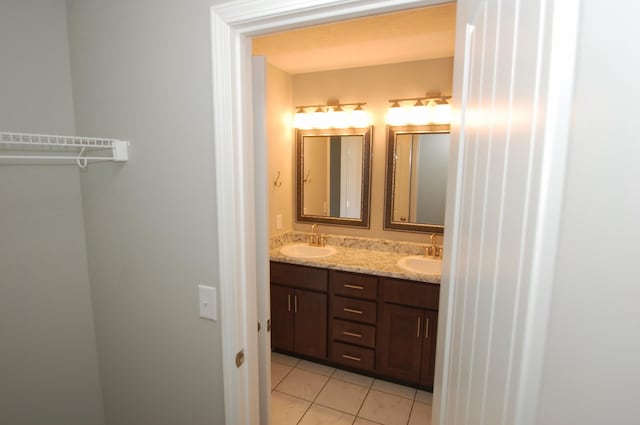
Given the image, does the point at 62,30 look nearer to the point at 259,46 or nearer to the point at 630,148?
the point at 259,46

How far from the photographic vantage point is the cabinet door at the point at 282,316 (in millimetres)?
2637

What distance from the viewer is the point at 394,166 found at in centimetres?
271

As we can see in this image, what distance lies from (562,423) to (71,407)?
1.98m

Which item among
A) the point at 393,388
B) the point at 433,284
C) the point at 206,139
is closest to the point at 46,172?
the point at 206,139

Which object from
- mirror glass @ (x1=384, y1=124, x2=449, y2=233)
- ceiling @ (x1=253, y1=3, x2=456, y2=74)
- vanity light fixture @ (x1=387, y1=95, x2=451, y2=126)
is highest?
ceiling @ (x1=253, y1=3, x2=456, y2=74)

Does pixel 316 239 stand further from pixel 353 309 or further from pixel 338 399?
pixel 338 399

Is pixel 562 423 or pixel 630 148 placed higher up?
pixel 630 148

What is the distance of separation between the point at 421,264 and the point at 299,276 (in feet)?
3.26

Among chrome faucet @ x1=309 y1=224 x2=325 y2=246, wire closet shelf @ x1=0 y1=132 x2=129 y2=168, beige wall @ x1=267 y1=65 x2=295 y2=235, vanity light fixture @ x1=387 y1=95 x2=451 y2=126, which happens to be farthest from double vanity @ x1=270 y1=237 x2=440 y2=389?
wire closet shelf @ x1=0 y1=132 x2=129 y2=168

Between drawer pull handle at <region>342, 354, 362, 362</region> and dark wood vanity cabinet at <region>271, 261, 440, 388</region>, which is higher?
dark wood vanity cabinet at <region>271, 261, 440, 388</region>

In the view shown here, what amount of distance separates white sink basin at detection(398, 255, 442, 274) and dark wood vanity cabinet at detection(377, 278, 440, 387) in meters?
0.25

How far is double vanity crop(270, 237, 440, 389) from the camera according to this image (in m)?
2.24

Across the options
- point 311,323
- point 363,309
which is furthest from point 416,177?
point 311,323

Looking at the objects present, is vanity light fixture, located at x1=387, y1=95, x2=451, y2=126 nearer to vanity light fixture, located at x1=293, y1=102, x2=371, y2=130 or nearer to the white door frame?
vanity light fixture, located at x1=293, y1=102, x2=371, y2=130
